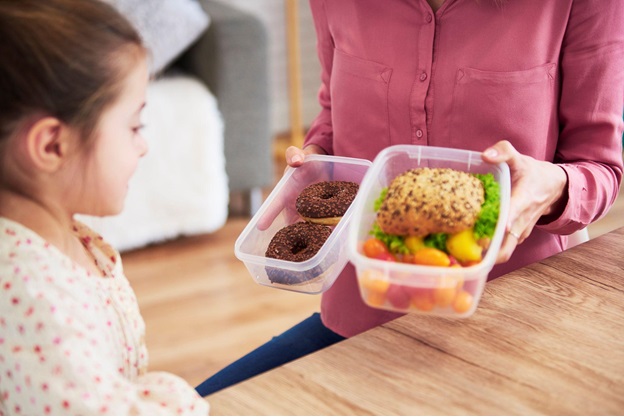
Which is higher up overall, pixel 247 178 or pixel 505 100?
pixel 505 100

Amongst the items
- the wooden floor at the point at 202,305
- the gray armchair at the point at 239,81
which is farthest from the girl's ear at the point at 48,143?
the gray armchair at the point at 239,81

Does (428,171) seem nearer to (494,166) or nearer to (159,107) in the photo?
(494,166)

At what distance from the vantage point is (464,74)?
124 centimetres

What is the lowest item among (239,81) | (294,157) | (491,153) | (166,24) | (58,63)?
(239,81)

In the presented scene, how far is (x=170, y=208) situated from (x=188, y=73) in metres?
0.48

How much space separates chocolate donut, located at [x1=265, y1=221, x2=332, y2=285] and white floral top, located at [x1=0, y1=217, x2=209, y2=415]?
30 cm

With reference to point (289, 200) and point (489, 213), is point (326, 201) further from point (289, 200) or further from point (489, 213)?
point (489, 213)

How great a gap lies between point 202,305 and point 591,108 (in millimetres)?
1614

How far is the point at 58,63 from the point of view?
2.63ft

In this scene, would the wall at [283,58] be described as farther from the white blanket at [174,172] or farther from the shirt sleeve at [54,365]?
the shirt sleeve at [54,365]

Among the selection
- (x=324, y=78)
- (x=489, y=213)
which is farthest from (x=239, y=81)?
(x=489, y=213)

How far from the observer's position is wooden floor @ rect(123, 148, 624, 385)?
2.32 meters

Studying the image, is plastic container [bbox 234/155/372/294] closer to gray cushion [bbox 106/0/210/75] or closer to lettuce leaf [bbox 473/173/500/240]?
lettuce leaf [bbox 473/173/500/240]

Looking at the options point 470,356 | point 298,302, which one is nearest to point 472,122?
point 470,356
